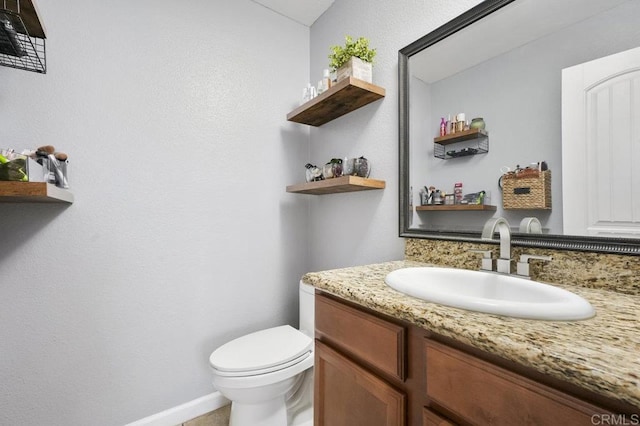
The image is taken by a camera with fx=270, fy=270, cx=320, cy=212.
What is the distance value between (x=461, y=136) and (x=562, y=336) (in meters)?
0.87

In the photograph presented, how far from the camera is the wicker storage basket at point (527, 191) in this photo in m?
0.88

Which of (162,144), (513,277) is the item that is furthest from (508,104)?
(162,144)

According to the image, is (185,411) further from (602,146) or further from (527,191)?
(602,146)

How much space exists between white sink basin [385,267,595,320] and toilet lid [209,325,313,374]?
0.75 m

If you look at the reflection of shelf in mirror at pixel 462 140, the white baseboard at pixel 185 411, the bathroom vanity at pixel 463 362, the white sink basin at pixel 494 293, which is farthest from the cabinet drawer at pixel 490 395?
the white baseboard at pixel 185 411

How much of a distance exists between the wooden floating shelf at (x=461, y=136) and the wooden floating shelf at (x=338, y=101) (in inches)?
16.9

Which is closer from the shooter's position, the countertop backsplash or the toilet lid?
the countertop backsplash

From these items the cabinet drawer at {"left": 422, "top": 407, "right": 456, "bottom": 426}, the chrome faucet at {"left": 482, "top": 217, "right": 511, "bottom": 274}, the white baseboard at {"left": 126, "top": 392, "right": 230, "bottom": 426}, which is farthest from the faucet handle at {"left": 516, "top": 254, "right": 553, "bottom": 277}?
the white baseboard at {"left": 126, "top": 392, "right": 230, "bottom": 426}

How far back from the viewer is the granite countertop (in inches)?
14.4

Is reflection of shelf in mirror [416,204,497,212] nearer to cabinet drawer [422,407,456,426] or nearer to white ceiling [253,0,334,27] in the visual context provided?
cabinet drawer [422,407,456,426]

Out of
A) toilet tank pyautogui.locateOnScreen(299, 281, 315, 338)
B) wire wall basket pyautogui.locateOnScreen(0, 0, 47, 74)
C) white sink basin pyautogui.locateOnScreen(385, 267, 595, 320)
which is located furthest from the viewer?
toilet tank pyautogui.locateOnScreen(299, 281, 315, 338)

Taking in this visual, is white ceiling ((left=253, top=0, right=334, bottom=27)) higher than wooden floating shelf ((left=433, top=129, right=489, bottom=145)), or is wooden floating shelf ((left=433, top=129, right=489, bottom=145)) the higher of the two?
white ceiling ((left=253, top=0, right=334, bottom=27))

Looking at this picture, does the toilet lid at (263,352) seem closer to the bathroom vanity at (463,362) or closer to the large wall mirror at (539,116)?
the bathroom vanity at (463,362)

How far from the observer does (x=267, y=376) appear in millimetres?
1210
